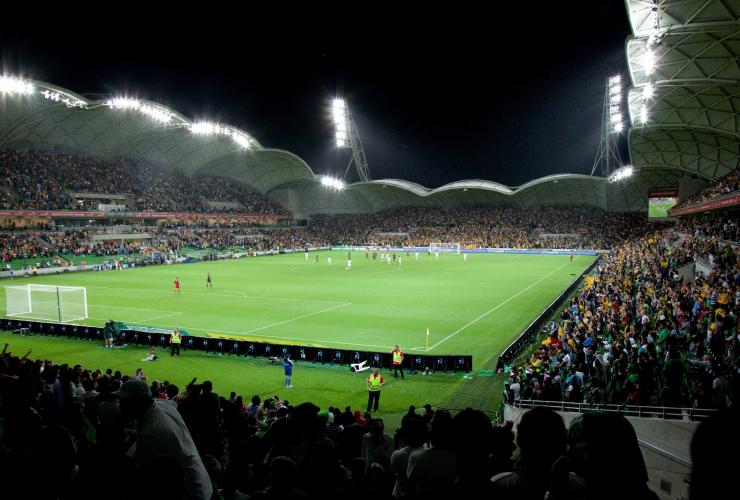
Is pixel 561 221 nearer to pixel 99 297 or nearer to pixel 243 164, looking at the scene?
pixel 243 164

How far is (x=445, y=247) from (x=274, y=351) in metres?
67.7

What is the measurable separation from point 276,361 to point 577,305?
48.0 feet

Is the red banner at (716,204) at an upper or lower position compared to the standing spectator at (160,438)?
upper

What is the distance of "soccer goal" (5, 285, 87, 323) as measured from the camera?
88.5 ft

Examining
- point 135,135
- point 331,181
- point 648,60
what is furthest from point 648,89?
point 331,181

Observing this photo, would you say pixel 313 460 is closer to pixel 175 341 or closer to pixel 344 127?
pixel 175 341

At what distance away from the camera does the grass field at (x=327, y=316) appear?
16.8 meters

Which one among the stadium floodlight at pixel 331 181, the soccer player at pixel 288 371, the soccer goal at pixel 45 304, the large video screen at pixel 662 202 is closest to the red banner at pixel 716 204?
the large video screen at pixel 662 202

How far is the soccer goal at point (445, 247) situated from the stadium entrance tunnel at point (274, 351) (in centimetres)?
6247

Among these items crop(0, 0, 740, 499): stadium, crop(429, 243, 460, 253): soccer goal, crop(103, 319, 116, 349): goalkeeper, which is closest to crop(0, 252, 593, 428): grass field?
crop(0, 0, 740, 499): stadium

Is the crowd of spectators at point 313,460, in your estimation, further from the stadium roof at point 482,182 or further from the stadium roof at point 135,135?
the stadium roof at point 135,135

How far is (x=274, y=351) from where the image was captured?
19.7 m

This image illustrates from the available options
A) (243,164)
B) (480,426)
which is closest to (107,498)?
(480,426)

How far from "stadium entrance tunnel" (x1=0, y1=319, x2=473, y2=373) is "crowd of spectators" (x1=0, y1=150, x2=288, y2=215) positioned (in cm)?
4173
